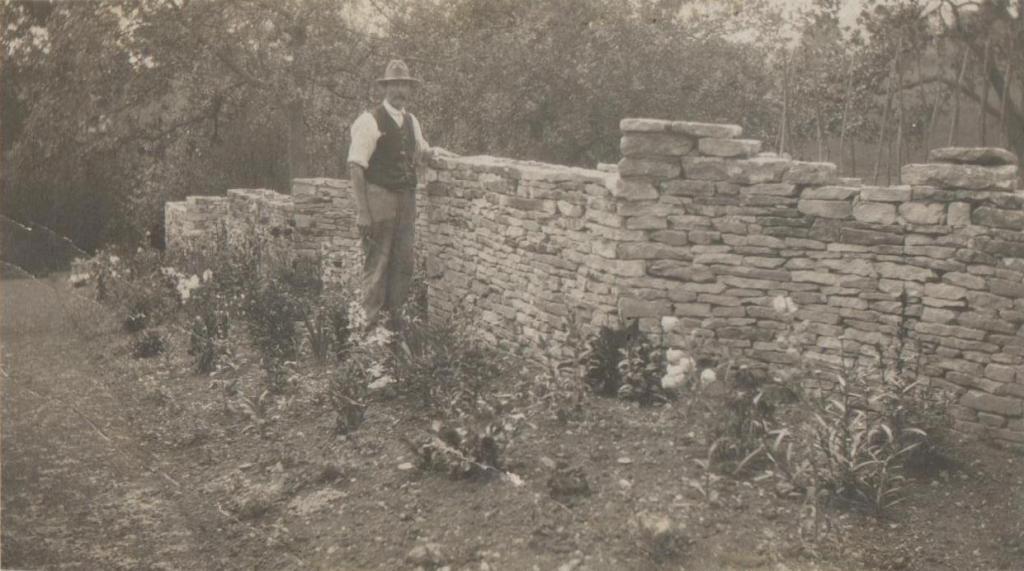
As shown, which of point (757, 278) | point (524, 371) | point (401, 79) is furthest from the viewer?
point (401, 79)

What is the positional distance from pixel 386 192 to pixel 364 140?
1.58ft

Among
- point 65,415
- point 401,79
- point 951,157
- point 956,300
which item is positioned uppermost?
point 401,79

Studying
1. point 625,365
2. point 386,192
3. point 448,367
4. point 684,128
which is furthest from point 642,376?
point 386,192

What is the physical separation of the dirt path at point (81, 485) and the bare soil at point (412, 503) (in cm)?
1

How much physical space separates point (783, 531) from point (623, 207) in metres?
2.79

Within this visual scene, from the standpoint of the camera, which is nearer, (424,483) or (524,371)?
(424,483)

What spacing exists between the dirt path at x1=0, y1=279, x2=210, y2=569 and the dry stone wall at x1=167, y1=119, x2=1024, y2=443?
9.48 feet

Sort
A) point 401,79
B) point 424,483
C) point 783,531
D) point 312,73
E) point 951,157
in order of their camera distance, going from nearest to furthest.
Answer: point 783,531, point 424,483, point 951,157, point 401,79, point 312,73

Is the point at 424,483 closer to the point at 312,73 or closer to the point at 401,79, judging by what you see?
the point at 401,79

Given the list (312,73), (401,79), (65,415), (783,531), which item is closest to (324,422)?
(65,415)

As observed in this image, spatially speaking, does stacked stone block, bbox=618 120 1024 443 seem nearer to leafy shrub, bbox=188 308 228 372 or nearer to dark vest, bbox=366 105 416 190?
dark vest, bbox=366 105 416 190

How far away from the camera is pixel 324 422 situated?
6891 millimetres

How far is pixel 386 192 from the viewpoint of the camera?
26.2 ft

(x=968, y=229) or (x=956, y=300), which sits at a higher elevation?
(x=968, y=229)
